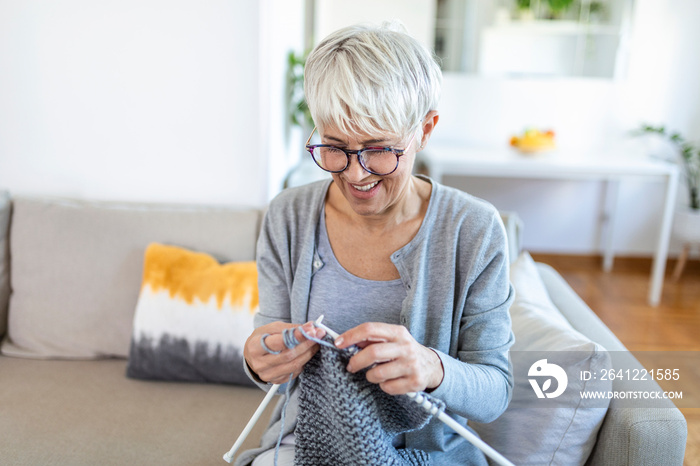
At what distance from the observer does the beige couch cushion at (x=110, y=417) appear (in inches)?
49.4

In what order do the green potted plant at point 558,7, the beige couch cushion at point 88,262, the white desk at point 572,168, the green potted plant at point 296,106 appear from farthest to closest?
the green potted plant at point 558,7 < the white desk at point 572,168 < the green potted plant at point 296,106 < the beige couch cushion at point 88,262

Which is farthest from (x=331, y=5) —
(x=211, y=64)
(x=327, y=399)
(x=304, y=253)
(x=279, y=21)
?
(x=327, y=399)

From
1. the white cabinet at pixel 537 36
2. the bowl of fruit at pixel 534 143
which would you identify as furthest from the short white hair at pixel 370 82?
the white cabinet at pixel 537 36

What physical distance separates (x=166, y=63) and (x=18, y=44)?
0.48 meters

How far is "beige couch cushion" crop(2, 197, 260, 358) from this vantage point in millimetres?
1607

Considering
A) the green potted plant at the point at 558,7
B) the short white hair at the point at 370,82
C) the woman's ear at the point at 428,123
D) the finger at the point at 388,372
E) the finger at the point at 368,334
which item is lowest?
the finger at the point at 388,372

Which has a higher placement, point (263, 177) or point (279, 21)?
point (279, 21)

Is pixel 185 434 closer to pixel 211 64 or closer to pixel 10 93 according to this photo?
pixel 211 64

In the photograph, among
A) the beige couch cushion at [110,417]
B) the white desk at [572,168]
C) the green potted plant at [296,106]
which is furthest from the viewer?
the white desk at [572,168]

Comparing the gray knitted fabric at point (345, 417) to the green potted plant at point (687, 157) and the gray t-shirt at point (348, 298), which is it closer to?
the gray t-shirt at point (348, 298)

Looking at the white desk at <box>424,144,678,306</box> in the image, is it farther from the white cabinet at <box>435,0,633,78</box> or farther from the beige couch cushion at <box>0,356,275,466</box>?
the beige couch cushion at <box>0,356,275,466</box>

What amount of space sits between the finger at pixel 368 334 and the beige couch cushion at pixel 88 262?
848mm

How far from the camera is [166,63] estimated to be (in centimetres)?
175

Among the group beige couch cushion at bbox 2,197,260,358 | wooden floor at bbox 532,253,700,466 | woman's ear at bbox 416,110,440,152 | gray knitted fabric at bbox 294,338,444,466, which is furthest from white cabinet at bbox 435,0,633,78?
gray knitted fabric at bbox 294,338,444,466
